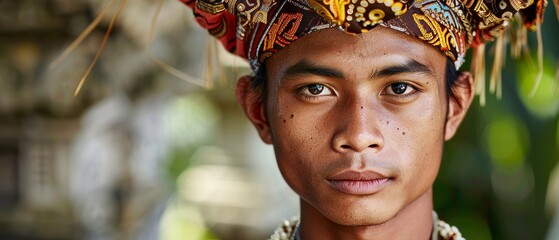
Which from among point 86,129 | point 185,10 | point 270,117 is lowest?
point 86,129

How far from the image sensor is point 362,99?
5.92ft

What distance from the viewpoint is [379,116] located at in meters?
1.81

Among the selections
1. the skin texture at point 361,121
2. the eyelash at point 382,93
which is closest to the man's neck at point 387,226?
the skin texture at point 361,121

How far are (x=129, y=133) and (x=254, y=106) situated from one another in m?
2.10

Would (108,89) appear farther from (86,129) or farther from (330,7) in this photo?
(330,7)

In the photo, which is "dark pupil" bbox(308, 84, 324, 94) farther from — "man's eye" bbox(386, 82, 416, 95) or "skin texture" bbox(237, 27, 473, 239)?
"man's eye" bbox(386, 82, 416, 95)

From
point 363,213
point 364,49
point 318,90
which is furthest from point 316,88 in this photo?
point 363,213

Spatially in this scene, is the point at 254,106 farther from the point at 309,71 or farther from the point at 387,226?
the point at 387,226

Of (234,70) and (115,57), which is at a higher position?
(234,70)

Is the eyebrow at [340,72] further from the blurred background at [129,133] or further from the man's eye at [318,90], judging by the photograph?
the blurred background at [129,133]

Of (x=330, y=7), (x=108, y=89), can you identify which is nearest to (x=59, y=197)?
(x=108, y=89)

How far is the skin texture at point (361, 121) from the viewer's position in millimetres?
1802

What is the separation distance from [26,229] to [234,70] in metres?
2.25

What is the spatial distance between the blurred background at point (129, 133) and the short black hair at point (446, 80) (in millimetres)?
1506
